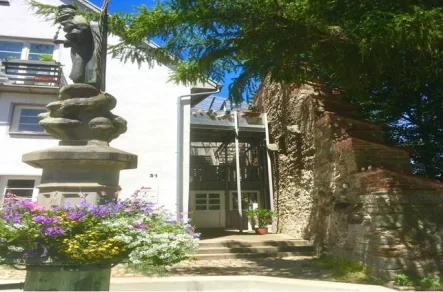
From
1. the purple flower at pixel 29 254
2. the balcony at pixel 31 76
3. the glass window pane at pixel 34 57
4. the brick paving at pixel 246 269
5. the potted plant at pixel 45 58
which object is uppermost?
the glass window pane at pixel 34 57

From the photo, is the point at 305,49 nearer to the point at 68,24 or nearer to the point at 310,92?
the point at 68,24

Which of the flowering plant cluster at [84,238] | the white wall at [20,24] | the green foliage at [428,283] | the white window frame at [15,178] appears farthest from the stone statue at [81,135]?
the white wall at [20,24]

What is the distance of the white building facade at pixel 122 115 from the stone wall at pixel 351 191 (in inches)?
156

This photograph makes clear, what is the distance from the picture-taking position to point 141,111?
1095 cm

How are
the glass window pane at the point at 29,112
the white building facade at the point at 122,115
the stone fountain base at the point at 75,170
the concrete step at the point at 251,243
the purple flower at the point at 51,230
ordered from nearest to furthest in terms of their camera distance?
the purple flower at the point at 51,230
the stone fountain base at the point at 75,170
the concrete step at the point at 251,243
the white building facade at the point at 122,115
the glass window pane at the point at 29,112

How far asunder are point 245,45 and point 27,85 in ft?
24.8

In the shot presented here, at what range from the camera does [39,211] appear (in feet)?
9.91

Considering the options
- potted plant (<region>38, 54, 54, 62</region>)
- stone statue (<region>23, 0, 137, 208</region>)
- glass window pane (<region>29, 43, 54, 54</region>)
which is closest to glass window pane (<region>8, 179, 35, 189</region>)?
potted plant (<region>38, 54, 54, 62</region>)

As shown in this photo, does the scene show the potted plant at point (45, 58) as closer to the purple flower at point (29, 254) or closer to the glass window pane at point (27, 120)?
the glass window pane at point (27, 120)

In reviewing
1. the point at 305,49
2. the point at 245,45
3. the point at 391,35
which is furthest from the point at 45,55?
the point at 391,35

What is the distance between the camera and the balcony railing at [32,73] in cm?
986

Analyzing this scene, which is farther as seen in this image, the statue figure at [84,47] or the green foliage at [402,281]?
the green foliage at [402,281]

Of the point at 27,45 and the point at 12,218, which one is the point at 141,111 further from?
the point at 12,218

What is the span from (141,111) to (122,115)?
2.20 ft
